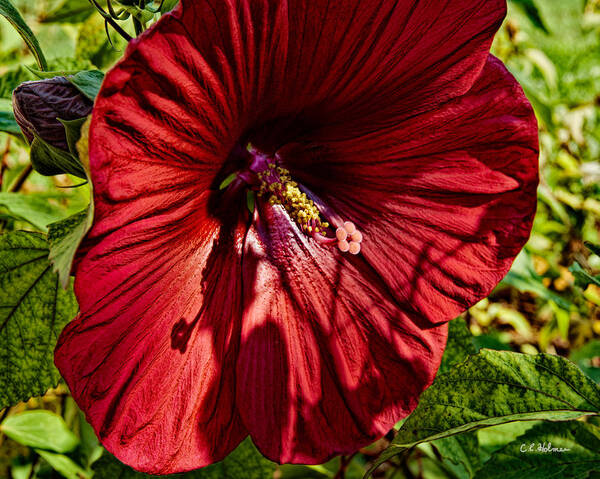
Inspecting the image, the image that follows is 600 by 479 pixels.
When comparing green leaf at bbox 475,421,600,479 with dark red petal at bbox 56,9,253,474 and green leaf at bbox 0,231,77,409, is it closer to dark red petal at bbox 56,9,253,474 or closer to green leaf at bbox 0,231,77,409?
dark red petal at bbox 56,9,253,474

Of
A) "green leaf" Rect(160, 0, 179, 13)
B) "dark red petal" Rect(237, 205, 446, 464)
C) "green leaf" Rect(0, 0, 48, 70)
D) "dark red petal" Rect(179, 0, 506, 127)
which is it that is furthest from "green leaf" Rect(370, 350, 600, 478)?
"green leaf" Rect(0, 0, 48, 70)

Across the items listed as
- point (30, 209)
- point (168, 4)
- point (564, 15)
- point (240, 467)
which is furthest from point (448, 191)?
point (564, 15)

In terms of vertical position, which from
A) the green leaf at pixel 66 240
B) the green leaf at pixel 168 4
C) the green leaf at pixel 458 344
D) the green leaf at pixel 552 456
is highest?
the green leaf at pixel 168 4

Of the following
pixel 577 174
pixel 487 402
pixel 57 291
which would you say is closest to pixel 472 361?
pixel 487 402

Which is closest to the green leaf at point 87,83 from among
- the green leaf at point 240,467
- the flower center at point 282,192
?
the flower center at point 282,192

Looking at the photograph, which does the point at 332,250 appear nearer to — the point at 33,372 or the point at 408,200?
the point at 408,200

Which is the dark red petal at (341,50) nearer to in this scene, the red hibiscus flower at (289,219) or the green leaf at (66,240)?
the red hibiscus flower at (289,219)

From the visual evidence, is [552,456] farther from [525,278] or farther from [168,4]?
[168,4]
